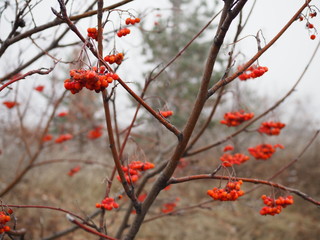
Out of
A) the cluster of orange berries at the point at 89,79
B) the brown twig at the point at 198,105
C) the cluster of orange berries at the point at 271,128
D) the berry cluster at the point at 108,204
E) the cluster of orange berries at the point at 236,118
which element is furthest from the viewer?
the cluster of orange berries at the point at 271,128

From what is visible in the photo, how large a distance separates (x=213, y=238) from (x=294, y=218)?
2937 millimetres

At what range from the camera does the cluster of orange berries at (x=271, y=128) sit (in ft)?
9.89

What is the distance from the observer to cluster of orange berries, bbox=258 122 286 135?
301cm

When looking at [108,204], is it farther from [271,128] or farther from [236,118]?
[271,128]

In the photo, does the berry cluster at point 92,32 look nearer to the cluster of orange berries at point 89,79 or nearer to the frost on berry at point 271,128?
the cluster of orange berries at point 89,79

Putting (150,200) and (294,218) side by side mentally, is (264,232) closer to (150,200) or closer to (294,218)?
(294,218)

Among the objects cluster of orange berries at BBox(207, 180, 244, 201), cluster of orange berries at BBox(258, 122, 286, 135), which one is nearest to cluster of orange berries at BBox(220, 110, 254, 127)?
cluster of orange berries at BBox(258, 122, 286, 135)

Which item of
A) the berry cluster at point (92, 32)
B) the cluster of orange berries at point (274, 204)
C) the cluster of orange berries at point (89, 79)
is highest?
the berry cluster at point (92, 32)

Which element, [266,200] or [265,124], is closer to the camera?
[266,200]

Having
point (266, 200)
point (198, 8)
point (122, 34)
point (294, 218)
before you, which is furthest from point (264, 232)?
point (198, 8)

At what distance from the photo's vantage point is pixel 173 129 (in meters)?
1.42

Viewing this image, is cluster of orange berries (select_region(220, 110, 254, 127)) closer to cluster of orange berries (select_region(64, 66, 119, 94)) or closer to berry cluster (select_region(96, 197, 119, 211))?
berry cluster (select_region(96, 197, 119, 211))

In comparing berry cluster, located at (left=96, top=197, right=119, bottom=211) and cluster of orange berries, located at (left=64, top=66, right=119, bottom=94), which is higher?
cluster of orange berries, located at (left=64, top=66, right=119, bottom=94)

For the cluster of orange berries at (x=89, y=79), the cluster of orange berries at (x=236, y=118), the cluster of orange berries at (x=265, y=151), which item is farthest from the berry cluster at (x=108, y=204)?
the cluster of orange berries at (x=265, y=151)
